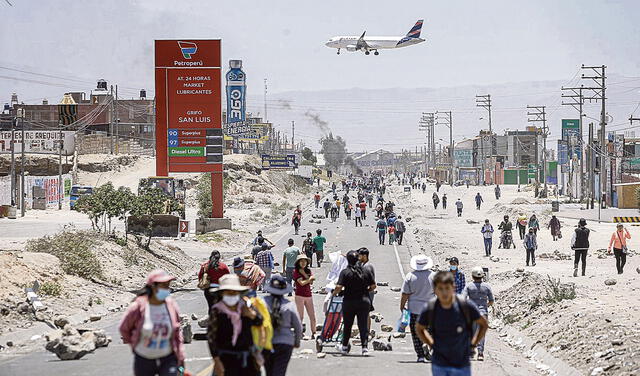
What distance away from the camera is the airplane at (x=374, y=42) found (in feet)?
315

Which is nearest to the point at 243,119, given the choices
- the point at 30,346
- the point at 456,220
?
the point at 456,220

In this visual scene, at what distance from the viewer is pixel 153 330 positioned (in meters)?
8.27

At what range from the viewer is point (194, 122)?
4609 cm

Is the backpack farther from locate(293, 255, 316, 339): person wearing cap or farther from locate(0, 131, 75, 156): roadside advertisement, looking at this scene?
locate(0, 131, 75, 156): roadside advertisement

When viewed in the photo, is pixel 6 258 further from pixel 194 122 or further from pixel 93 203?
pixel 194 122

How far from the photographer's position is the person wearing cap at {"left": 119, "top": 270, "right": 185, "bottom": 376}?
27.2 feet

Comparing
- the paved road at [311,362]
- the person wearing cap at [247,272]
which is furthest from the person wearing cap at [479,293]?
the person wearing cap at [247,272]

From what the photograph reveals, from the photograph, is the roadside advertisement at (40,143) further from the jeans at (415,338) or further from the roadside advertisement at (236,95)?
the jeans at (415,338)

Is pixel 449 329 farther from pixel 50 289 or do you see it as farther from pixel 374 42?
pixel 374 42

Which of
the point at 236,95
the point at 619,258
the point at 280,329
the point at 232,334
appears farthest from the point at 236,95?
the point at 232,334

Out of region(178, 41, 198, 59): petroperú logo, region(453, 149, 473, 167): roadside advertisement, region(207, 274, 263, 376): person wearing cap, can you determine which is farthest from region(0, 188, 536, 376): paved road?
region(453, 149, 473, 167): roadside advertisement

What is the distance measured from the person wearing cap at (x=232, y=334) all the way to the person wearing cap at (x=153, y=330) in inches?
15.1

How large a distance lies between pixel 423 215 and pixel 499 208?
233 inches

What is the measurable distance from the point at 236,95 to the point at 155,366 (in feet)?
298
